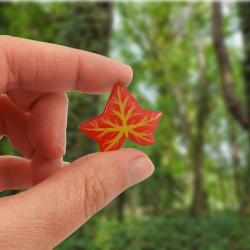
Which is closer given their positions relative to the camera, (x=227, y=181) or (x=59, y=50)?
(x=59, y=50)

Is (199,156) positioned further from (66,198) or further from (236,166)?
(66,198)

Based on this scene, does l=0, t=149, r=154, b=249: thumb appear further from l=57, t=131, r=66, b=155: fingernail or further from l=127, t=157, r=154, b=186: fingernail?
l=57, t=131, r=66, b=155: fingernail

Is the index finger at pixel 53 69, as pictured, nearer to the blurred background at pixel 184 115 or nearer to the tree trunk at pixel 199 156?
the blurred background at pixel 184 115

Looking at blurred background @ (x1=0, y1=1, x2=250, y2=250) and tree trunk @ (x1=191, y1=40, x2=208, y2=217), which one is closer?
blurred background @ (x1=0, y1=1, x2=250, y2=250)

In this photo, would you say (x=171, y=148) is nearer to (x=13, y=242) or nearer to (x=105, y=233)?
(x=105, y=233)

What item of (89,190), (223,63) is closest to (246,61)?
(223,63)

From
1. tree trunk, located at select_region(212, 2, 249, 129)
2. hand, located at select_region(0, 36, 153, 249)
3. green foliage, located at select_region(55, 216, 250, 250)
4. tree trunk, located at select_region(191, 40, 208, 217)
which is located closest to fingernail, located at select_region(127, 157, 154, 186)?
hand, located at select_region(0, 36, 153, 249)

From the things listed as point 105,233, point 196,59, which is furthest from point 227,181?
point 105,233
